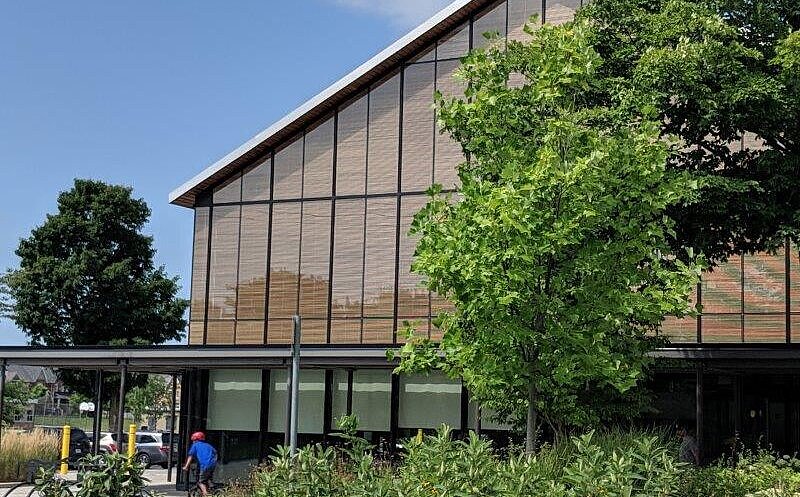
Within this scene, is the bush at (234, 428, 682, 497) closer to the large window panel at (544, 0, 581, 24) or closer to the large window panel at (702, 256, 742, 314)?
the large window panel at (702, 256, 742, 314)

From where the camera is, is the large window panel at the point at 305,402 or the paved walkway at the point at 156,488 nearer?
the paved walkway at the point at 156,488

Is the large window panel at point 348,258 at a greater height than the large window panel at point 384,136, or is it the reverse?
the large window panel at point 384,136

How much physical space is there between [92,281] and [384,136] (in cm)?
2772

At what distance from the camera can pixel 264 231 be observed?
30344 mm

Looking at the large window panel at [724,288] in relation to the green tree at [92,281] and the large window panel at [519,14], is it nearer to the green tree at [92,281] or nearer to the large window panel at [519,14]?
the large window panel at [519,14]

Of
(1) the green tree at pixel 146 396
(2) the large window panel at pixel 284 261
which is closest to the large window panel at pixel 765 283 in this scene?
(2) the large window panel at pixel 284 261

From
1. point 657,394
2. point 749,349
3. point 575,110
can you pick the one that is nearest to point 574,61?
point 575,110

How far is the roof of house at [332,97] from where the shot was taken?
29.0 metres

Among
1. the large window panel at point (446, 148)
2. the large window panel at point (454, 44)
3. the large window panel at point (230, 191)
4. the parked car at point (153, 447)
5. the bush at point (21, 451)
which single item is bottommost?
the parked car at point (153, 447)

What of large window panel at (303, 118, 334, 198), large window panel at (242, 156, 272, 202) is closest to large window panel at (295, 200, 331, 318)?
large window panel at (303, 118, 334, 198)

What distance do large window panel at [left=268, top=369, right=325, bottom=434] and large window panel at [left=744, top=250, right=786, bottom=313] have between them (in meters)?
10.3

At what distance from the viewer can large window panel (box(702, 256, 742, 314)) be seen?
84.7 feet

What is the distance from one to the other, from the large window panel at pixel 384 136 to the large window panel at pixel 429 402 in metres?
4.57

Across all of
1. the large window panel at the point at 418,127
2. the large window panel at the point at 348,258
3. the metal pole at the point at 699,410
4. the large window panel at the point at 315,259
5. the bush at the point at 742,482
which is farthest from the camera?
the large window panel at the point at 315,259
